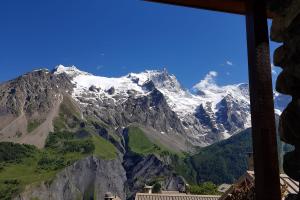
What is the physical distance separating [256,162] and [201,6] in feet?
4.29

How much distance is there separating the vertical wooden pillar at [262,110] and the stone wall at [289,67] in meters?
0.08

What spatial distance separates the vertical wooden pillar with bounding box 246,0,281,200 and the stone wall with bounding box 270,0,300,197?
0.26 feet

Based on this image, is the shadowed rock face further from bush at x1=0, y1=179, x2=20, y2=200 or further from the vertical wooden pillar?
the vertical wooden pillar

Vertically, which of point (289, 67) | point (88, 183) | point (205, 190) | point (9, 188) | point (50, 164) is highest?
point (50, 164)

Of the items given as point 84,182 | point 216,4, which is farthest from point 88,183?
point 216,4

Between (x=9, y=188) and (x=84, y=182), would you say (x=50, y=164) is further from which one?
(x=9, y=188)

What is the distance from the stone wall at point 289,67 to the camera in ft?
9.03

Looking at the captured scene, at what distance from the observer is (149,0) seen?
139 inches

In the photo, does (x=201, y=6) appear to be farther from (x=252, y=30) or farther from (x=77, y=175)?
(x=77, y=175)

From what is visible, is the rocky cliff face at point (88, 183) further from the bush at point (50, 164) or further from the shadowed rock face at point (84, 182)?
the bush at point (50, 164)

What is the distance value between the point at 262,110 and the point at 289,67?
32 centimetres

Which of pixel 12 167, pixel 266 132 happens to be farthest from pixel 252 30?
pixel 12 167

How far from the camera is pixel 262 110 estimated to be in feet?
9.84

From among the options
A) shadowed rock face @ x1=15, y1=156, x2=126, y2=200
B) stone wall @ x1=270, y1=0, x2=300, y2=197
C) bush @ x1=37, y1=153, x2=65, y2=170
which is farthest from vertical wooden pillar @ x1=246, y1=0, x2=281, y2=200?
bush @ x1=37, y1=153, x2=65, y2=170
